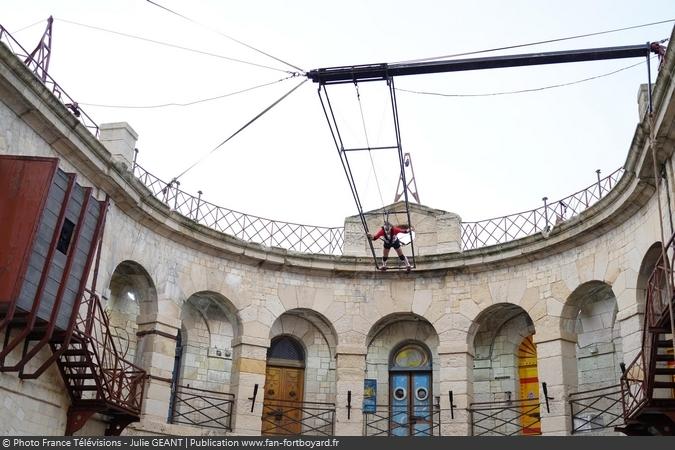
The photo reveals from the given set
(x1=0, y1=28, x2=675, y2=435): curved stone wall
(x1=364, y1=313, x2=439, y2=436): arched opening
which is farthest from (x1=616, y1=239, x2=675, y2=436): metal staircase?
(x1=364, y1=313, x2=439, y2=436): arched opening

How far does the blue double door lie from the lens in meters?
18.4

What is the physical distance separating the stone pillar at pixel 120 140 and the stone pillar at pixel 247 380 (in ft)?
15.5

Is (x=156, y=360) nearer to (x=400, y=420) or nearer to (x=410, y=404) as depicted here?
(x=400, y=420)

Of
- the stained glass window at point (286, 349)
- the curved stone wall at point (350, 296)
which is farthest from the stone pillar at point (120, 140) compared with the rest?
the stained glass window at point (286, 349)

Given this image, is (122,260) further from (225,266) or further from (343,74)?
(343,74)

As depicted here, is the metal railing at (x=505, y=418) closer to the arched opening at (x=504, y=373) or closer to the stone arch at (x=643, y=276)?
the arched opening at (x=504, y=373)

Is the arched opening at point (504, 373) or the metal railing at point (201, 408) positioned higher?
the arched opening at point (504, 373)

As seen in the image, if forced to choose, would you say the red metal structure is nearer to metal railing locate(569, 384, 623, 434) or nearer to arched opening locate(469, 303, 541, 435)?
arched opening locate(469, 303, 541, 435)

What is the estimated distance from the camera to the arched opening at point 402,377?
18453mm

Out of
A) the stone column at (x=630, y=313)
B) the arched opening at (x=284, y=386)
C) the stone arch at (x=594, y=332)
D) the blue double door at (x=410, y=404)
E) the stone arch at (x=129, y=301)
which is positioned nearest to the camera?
the stone column at (x=630, y=313)

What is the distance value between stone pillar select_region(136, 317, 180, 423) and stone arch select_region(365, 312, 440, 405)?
487 centimetres
